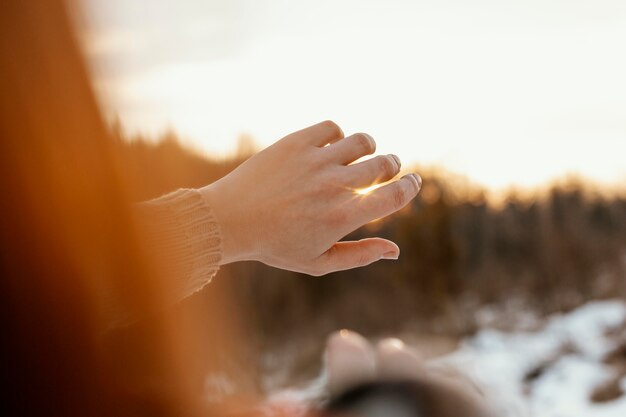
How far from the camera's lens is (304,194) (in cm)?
83

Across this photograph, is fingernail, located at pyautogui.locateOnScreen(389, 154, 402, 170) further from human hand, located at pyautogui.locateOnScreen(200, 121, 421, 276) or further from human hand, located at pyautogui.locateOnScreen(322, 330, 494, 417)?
human hand, located at pyautogui.locateOnScreen(322, 330, 494, 417)

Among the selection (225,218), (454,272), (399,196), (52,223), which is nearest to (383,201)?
(399,196)

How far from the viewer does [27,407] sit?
20.1 inches

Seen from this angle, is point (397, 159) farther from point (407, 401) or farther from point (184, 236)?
point (407, 401)

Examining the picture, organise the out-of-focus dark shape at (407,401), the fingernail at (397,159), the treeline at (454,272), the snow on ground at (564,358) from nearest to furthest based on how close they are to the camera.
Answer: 1. the out-of-focus dark shape at (407,401)
2. the fingernail at (397,159)
3. the snow on ground at (564,358)
4. the treeline at (454,272)

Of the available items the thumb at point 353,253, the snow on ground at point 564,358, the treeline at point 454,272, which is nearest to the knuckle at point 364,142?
the thumb at point 353,253

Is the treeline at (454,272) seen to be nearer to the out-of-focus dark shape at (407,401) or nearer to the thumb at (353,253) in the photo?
the thumb at (353,253)

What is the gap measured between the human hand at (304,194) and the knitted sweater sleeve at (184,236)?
2 centimetres

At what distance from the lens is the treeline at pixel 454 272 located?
26.0 ft

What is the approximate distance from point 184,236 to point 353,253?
219 millimetres

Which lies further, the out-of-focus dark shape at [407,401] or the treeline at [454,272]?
the treeline at [454,272]

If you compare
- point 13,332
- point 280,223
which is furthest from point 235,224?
point 13,332

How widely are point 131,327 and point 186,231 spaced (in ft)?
0.65

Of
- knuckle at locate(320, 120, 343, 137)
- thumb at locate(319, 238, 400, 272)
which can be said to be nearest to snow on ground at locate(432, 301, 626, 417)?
thumb at locate(319, 238, 400, 272)
